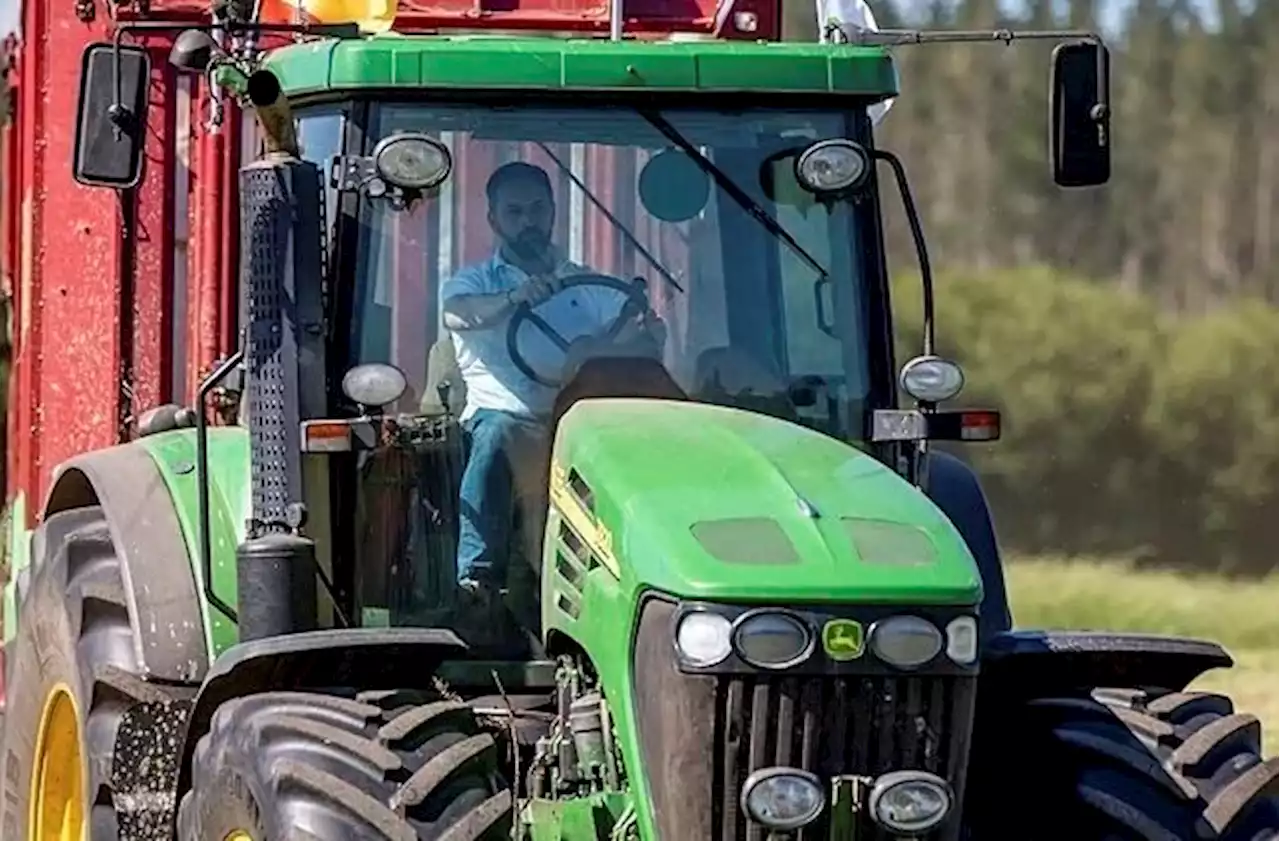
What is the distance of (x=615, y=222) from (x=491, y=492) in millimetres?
651

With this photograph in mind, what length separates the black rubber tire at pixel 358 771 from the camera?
18.2 feet

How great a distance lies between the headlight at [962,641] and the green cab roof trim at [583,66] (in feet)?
5.12

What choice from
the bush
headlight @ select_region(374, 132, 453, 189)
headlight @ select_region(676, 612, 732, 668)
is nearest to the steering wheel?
headlight @ select_region(374, 132, 453, 189)

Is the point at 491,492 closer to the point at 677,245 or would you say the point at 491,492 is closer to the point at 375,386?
the point at 375,386

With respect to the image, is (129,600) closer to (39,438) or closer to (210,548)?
(210,548)

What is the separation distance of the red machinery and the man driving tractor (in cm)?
249

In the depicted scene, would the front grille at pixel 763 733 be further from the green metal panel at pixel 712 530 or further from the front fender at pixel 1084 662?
the front fender at pixel 1084 662

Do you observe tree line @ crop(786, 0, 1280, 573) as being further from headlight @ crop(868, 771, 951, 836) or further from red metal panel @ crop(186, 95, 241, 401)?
headlight @ crop(868, 771, 951, 836)

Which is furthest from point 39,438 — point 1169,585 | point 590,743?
point 1169,585

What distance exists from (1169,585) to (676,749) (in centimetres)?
2254

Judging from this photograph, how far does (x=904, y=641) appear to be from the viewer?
213 inches

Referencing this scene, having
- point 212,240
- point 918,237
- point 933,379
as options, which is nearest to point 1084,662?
point 933,379

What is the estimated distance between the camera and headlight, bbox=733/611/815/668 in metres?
5.35

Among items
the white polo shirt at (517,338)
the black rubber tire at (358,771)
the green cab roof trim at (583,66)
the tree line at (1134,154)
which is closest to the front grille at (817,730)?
the black rubber tire at (358,771)
